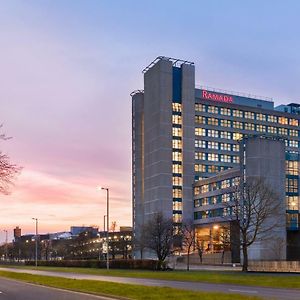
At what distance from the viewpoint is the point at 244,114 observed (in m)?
173

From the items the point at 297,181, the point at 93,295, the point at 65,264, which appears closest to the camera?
the point at 93,295

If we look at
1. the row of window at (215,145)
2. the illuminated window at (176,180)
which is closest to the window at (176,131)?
the row of window at (215,145)

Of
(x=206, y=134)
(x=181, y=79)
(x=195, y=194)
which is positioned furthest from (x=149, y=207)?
(x=181, y=79)

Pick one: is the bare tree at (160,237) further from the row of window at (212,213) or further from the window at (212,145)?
the window at (212,145)

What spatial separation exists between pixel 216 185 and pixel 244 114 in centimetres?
3918

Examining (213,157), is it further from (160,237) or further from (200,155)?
(160,237)

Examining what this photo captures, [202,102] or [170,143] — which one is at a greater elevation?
[202,102]

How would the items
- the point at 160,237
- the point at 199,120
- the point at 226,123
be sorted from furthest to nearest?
the point at 226,123, the point at 199,120, the point at 160,237

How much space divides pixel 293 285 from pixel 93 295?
1369 centimetres

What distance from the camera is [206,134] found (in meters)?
167

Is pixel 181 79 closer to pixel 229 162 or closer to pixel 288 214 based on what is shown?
pixel 229 162

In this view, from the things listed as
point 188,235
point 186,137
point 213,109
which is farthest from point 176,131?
point 188,235

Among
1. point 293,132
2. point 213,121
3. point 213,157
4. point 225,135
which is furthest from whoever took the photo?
point 293,132

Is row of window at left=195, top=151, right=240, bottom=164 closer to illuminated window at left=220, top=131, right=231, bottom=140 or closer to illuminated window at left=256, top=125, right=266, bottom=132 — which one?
illuminated window at left=220, top=131, right=231, bottom=140
